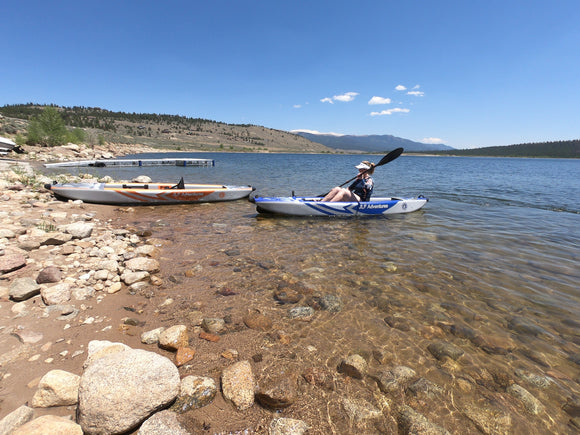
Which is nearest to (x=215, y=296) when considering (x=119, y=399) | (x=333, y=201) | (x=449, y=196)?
(x=119, y=399)

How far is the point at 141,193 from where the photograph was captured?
495 inches

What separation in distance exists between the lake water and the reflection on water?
0.02 meters

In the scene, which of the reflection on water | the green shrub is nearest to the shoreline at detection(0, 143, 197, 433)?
the reflection on water

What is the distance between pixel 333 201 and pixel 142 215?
8399 millimetres

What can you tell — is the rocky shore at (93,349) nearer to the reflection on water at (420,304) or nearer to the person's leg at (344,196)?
the reflection on water at (420,304)

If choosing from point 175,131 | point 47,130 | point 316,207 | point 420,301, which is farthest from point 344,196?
point 175,131

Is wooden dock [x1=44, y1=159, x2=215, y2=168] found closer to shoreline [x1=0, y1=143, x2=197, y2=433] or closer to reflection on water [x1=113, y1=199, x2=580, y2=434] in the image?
reflection on water [x1=113, y1=199, x2=580, y2=434]

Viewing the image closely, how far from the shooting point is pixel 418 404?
117 inches

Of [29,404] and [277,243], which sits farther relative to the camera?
[277,243]

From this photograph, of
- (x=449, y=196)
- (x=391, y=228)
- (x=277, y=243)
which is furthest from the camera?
(x=449, y=196)

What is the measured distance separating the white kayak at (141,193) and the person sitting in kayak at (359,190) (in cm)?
575

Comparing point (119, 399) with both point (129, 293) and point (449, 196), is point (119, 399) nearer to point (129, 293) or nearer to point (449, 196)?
point (129, 293)

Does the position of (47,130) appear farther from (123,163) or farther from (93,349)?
(93,349)

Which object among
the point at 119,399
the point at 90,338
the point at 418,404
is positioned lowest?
the point at 418,404
